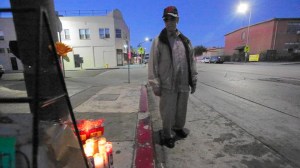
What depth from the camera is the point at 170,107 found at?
2936mm

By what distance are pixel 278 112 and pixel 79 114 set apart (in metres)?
4.56

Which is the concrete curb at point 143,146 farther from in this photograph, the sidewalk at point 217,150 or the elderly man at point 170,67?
the elderly man at point 170,67

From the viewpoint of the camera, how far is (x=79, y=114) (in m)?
4.43

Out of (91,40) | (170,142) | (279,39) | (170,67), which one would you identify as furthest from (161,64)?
(279,39)

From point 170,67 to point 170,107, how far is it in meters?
0.60

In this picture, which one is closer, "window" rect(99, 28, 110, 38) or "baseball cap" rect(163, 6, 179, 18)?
"baseball cap" rect(163, 6, 179, 18)

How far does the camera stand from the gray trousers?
291 cm

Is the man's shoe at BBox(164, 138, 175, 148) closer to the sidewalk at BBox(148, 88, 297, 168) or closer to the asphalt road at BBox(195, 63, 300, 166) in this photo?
the sidewalk at BBox(148, 88, 297, 168)

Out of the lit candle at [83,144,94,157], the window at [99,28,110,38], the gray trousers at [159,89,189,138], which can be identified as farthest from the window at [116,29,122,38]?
the lit candle at [83,144,94,157]

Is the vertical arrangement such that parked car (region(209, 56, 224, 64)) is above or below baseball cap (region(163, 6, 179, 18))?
below

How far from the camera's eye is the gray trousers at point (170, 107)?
291 cm

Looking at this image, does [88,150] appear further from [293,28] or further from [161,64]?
[293,28]

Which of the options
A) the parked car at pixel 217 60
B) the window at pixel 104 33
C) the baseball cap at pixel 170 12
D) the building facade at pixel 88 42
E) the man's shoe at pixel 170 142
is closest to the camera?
the baseball cap at pixel 170 12

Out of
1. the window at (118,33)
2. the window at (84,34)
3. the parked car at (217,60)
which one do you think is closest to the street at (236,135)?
the window at (84,34)
